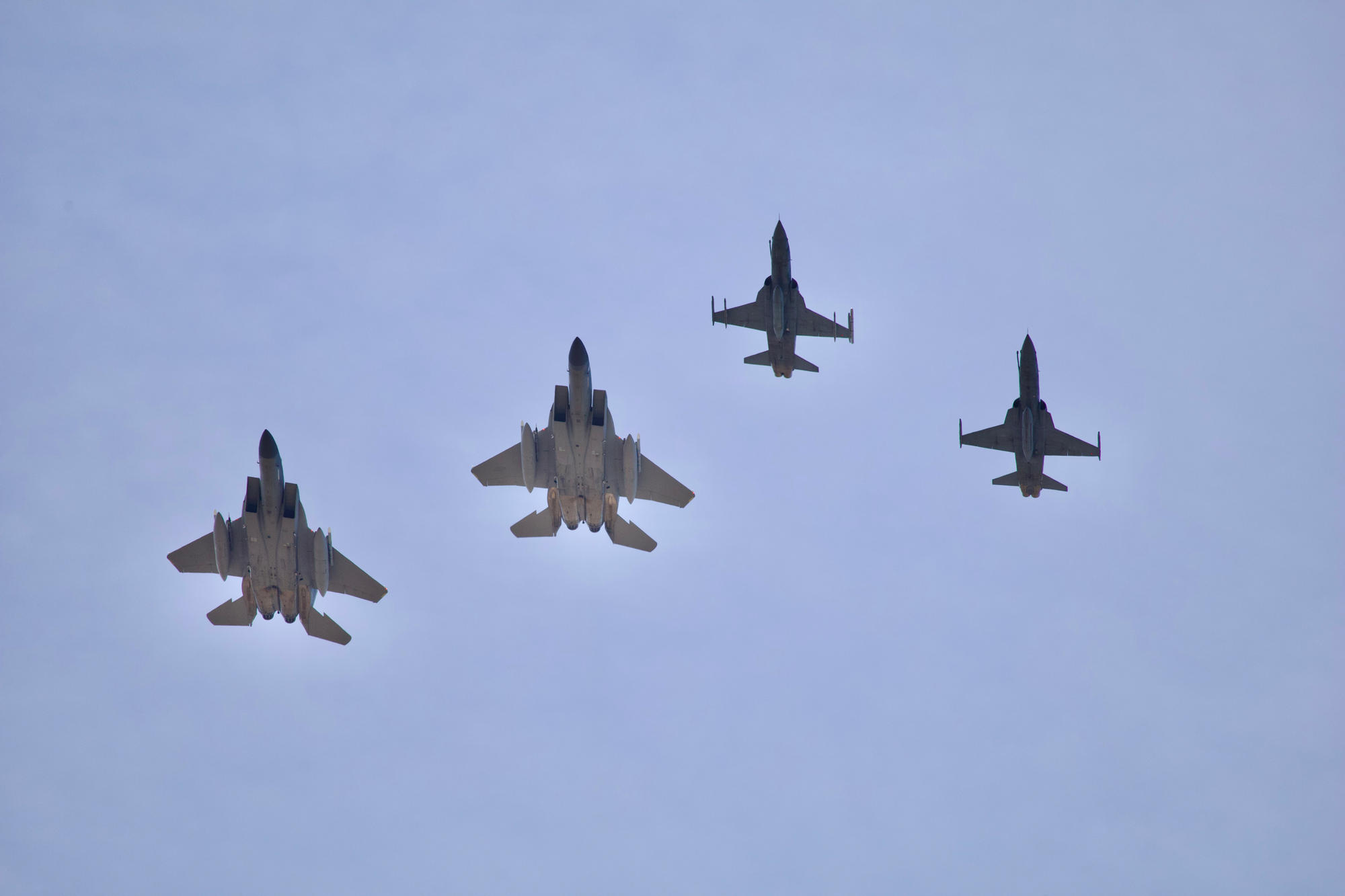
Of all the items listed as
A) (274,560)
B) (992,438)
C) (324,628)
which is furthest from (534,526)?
(992,438)

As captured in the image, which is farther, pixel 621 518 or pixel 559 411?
pixel 621 518

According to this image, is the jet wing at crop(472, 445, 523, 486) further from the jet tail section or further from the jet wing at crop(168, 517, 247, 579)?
the jet tail section

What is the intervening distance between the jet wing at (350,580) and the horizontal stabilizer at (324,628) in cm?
134

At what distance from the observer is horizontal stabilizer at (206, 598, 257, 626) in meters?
58.0

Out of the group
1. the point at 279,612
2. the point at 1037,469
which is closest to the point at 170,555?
the point at 279,612

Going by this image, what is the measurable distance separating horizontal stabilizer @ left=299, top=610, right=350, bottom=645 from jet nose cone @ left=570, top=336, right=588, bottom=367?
14859 millimetres

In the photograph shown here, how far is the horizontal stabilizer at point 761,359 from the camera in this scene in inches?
2516

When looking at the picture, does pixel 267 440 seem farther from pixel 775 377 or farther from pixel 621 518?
pixel 775 377

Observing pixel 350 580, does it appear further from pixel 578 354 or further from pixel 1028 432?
pixel 1028 432

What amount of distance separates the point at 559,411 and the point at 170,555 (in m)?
17.1

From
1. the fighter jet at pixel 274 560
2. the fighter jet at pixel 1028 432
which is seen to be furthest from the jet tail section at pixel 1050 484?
the fighter jet at pixel 274 560

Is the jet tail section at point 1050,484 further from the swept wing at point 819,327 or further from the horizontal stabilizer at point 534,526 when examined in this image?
the horizontal stabilizer at point 534,526

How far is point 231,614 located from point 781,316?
84.9 ft

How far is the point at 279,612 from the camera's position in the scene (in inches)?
2259
